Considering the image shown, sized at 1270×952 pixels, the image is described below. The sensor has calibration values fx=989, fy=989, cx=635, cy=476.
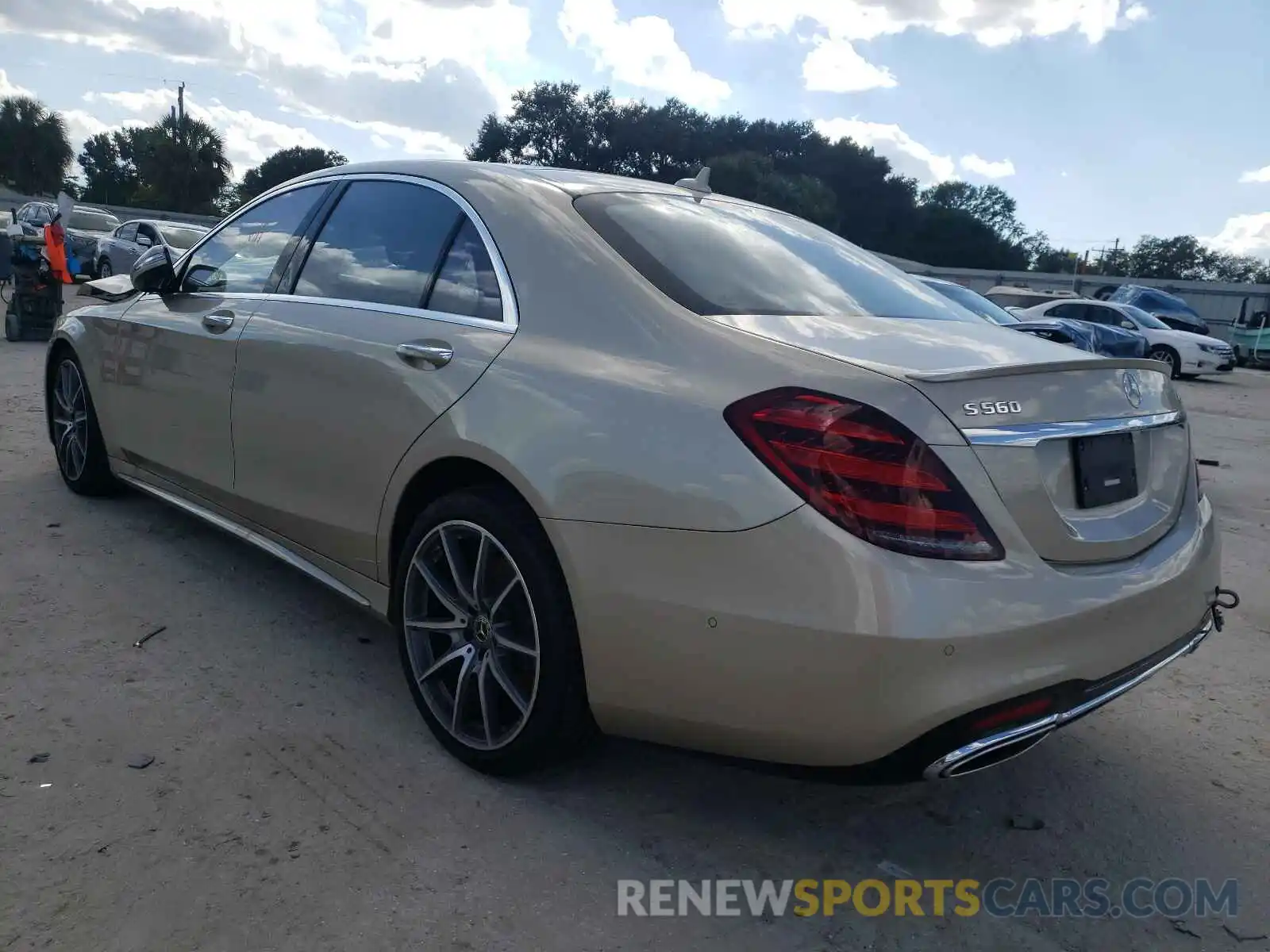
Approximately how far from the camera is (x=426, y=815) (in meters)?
2.51

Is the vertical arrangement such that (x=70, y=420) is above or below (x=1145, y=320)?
below

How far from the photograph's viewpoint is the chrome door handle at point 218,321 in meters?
3.71

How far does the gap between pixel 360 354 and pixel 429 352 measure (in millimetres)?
353

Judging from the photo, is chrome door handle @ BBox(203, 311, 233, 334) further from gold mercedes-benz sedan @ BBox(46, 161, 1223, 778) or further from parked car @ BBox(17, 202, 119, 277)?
parked car @ BBox(17, 202, 119, 277)

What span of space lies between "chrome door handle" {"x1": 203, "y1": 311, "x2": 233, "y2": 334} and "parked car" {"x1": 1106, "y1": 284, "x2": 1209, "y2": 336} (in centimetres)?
2200

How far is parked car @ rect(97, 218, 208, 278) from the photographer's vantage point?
19.7 m

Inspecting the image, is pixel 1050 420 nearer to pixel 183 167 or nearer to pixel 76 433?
pixel 76 433

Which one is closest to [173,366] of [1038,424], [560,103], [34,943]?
[34,943]

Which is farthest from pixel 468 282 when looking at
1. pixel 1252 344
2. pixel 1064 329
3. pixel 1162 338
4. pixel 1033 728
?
pixel 1252 344

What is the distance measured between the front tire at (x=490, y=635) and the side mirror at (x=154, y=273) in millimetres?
2103

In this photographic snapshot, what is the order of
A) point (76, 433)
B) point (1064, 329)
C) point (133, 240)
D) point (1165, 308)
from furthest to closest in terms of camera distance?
point (1165, 308)
point (133, 240)
point (1064, 329)
point (76, 433)

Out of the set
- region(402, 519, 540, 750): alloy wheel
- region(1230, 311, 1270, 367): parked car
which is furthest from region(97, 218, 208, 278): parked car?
region(1230, 311, 1270, 367): parked car

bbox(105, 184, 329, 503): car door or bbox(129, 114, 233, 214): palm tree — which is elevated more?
bbox(129, 114, 233, 214): palm tree

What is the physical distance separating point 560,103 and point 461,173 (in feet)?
248
